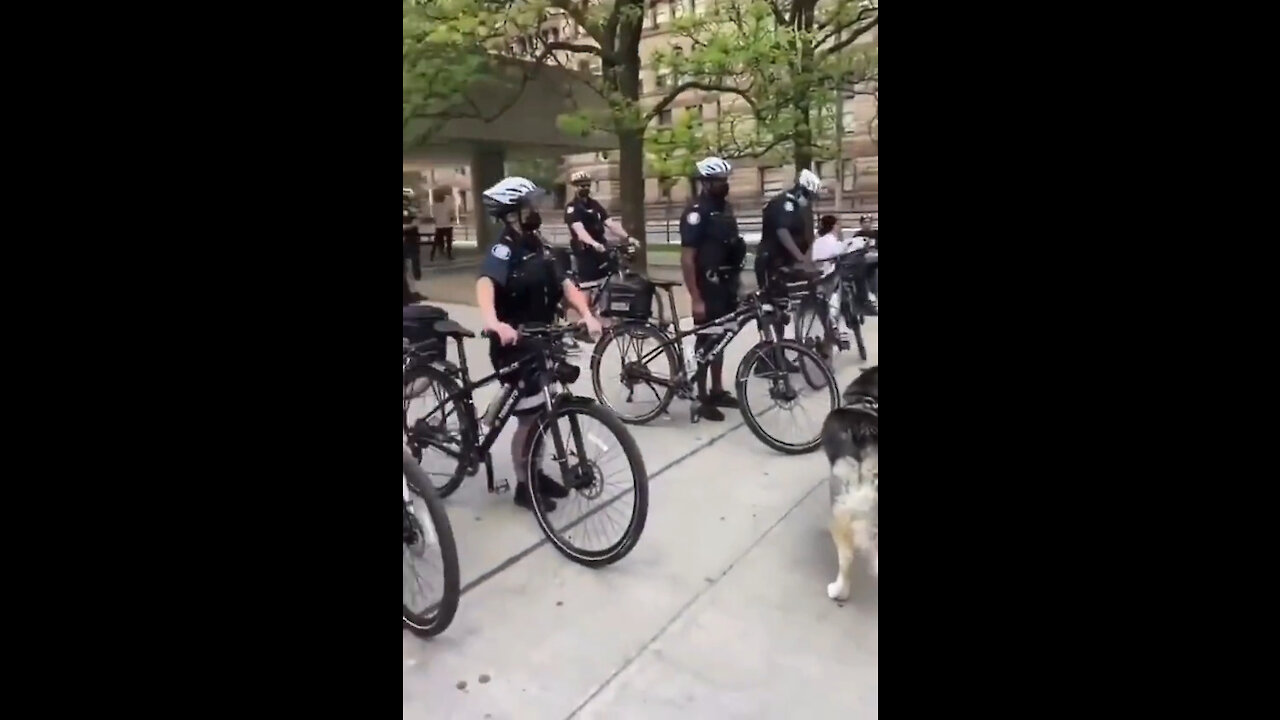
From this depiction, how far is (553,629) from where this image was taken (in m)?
1.41

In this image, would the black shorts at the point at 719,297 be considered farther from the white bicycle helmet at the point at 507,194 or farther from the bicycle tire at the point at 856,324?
the white bicycle helmet at the point at 507,194

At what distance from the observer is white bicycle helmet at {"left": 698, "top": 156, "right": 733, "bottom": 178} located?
61.4 inches

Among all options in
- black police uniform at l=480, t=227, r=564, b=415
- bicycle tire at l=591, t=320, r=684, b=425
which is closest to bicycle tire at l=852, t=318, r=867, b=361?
bicycle tire at l=591, t=320, r=684, b=425

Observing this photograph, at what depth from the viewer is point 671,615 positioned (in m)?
1.40

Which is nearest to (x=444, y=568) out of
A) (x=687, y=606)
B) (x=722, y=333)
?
(x=687, y=606)

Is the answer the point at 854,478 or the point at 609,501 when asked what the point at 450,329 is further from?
the point at 854,478

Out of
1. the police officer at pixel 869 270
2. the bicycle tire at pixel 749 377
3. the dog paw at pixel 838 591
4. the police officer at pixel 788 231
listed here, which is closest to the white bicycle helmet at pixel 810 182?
the police officer at pixel 788 231

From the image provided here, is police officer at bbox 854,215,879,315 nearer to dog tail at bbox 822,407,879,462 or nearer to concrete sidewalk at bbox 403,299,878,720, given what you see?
concrete sidewalk at bbox 403,299,878,720
